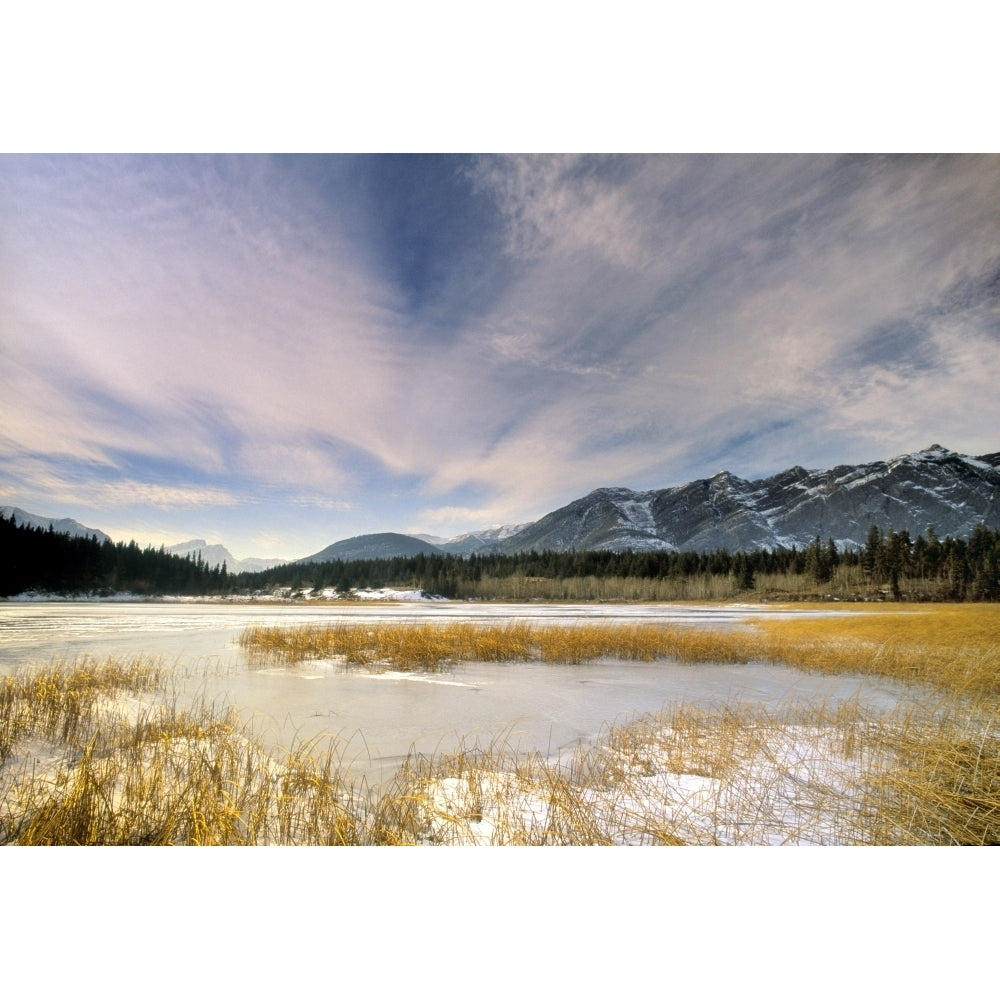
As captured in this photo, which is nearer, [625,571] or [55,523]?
[55,523]

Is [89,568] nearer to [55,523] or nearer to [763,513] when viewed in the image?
[55,523]

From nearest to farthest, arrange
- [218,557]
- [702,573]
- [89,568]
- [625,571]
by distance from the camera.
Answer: [89,568]
[218,557]
[702,573]
[625,571]

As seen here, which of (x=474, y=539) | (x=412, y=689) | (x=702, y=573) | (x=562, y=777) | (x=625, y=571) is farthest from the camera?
(x=625, y=571)

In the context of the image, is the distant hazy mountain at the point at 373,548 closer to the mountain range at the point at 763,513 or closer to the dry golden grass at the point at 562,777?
the mountain range at the point at 763,513

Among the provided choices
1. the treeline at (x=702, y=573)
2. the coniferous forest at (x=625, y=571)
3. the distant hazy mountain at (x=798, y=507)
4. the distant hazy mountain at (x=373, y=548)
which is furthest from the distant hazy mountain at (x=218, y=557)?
the distant hazy mountain at (x=798, y=507)

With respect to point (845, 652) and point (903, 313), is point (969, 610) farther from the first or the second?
point (903, 313)

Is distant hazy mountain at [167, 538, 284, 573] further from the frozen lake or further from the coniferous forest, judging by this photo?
the frozen lake

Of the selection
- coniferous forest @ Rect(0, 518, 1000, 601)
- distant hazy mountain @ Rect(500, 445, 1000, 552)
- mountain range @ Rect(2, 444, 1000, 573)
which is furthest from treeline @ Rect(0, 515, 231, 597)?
distant hazy mountain @ Rect(500, 445, 1000, 552)

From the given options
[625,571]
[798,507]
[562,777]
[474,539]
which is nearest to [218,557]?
[474,539]
